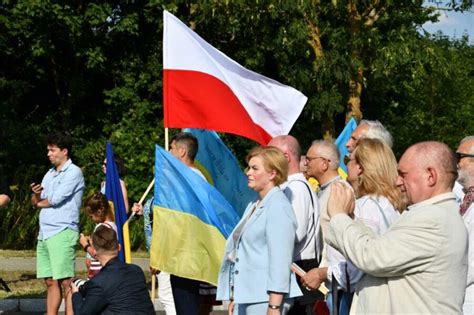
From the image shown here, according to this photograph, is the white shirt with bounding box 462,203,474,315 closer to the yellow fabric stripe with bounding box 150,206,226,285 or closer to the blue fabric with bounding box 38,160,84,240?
the yellow fabric stripe with bounding box 150,206,226,285

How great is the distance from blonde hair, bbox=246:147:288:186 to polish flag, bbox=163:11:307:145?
5.76ft

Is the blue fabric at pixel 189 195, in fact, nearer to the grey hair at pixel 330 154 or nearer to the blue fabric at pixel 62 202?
the grey hair at pixel 330 154

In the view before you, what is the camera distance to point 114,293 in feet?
22.1

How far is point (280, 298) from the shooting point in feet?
20.2

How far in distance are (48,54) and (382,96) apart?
1065cm

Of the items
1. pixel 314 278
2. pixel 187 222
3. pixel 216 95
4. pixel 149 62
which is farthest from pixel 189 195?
pixel 149 62

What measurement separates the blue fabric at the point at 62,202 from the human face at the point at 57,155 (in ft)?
0.18

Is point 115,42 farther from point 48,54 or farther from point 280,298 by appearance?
point 280,298

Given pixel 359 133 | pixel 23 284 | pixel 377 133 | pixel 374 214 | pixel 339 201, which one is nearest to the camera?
pixel 339 201

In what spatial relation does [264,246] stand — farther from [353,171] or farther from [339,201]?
[339,201]

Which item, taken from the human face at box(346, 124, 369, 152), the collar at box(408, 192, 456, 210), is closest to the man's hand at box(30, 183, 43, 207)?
the human face at box(346, 124, 369, 152)

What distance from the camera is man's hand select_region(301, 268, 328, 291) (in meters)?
6.25

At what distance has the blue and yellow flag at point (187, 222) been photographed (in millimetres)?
7906

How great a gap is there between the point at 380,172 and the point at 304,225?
1076mm
